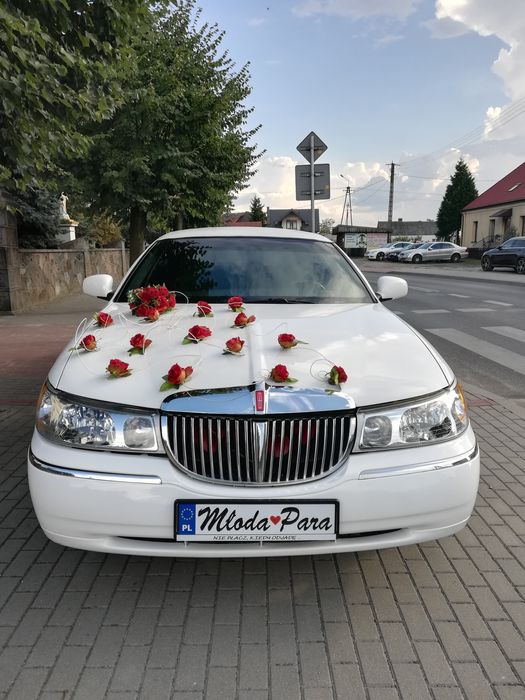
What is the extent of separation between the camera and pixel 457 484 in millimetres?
2461

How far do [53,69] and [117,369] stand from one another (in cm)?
271

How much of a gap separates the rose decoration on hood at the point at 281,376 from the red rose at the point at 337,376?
16 cm

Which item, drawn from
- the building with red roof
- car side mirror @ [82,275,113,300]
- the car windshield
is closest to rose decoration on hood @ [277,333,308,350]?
the car windshield

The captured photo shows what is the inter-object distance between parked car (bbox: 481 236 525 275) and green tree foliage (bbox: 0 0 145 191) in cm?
2567

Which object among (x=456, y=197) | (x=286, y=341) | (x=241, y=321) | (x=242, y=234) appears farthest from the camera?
(x=456, y=197)

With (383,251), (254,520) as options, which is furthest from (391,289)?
(383,251)

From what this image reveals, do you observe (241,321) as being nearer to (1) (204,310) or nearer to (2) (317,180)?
(1) (204,310)

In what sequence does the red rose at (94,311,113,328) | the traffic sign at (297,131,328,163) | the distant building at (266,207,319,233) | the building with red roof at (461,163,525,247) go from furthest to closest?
the building with red roof at (461,163,525,247), the distant building at (266,207,319,233), the traffic sign at (297,131,328,163), the red rose at (94,311,113,328)

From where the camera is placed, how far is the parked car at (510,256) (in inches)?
1068

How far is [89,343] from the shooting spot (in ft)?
9.69

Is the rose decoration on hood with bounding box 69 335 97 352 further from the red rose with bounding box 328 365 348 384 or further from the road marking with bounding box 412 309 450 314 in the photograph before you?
the road marking with bounding box 412 309 450 314

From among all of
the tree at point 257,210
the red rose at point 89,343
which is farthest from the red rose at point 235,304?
the tree at point 257,210

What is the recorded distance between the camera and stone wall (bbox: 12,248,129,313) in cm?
1322

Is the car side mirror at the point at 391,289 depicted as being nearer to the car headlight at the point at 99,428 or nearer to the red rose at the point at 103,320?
the red rose at the point at 103,320
